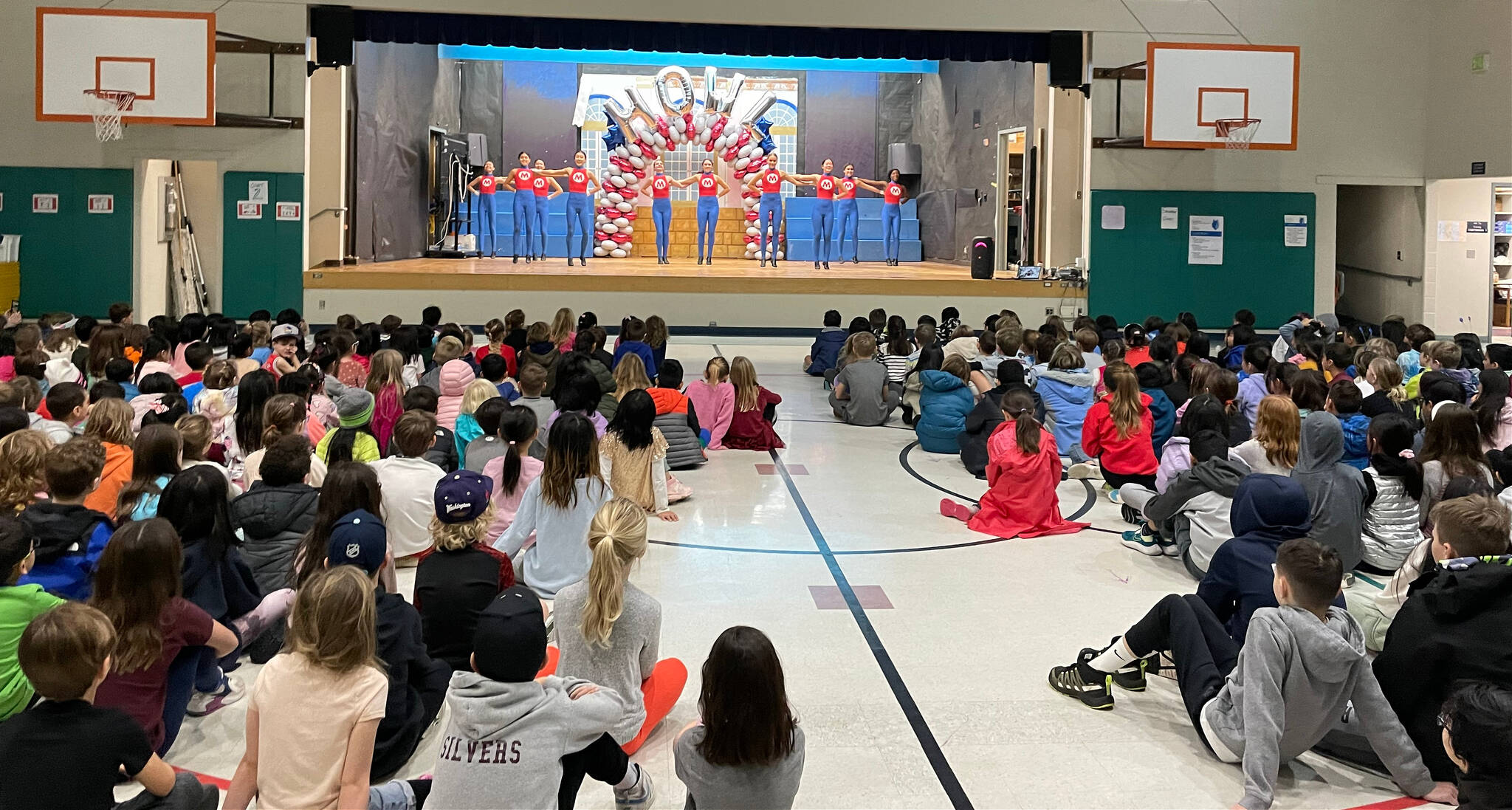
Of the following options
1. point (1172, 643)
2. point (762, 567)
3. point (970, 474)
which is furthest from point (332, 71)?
point (1172, 643)

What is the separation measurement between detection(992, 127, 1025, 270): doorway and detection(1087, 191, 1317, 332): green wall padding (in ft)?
9.90

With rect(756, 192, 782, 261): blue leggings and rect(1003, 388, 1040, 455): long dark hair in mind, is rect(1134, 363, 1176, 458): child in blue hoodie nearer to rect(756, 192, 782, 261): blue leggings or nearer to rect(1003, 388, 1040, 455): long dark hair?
rect(1003, 388, 1040, 455): long dark hair

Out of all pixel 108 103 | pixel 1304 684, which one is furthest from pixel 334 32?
pixel 1304 684

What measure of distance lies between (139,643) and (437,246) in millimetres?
17762

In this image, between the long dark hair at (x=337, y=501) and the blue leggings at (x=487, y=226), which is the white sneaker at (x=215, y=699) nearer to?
the long dark hair at (x=337, y=501)

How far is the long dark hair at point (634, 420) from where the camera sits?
632cm

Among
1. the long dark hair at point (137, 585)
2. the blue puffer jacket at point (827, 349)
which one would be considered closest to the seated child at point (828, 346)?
the blue puffer jacket at point (827, 349)

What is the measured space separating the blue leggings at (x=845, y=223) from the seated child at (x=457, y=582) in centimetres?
1681

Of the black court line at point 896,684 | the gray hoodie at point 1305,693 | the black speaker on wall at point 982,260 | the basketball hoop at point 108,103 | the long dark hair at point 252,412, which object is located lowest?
the black court line at point 896,684

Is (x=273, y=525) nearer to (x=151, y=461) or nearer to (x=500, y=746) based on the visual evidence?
(x=151, y=461)

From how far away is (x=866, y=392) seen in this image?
10.1 metres

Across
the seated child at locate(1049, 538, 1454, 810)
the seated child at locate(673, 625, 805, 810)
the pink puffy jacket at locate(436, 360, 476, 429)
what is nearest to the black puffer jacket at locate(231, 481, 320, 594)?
the seated child at locate(673, 625, 805, 810)

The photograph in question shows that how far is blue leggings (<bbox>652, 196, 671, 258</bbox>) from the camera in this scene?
18.1 metres

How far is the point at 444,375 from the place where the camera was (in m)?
7.57
